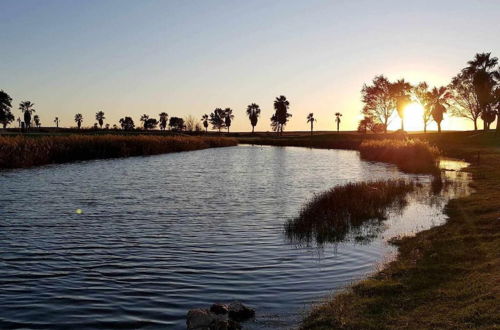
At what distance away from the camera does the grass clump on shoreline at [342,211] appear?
16734 mm

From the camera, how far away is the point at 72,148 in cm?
5312

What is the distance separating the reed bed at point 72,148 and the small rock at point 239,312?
39.3 meters

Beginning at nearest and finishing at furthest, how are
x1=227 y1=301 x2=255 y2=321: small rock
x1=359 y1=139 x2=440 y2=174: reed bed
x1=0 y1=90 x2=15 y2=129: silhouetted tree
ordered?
1. x1=227 y1=301 x2=255 y2=321: small rock
2. x1=359 y1=139 x2=440 y2=174: reed bed
3. x1=0 y1=90 x2=15 y2=129: silhouetted tree

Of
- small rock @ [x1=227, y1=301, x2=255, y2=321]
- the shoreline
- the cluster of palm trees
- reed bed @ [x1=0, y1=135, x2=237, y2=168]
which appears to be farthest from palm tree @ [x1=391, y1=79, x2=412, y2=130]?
small rock @ [x1=227, y1=301, x2=255, y2=321]

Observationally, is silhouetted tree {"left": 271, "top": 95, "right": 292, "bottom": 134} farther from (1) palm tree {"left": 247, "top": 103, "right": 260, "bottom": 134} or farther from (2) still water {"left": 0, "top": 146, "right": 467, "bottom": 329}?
(2) still water {"left": 0, "top": 146, "right": 467, "bottom": 329}

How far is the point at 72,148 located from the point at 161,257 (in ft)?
143

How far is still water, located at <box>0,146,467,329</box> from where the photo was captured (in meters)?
9.65

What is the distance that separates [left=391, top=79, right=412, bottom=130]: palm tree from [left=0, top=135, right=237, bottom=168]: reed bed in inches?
→ 1826

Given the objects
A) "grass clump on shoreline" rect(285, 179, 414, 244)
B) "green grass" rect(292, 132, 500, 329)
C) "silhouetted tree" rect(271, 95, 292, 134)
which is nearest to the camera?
"green grass" rect(292, 132, 500, 329)

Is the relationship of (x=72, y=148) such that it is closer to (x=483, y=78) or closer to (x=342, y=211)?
(x=342, y=211)

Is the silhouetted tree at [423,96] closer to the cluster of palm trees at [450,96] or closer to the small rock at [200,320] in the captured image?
the cluster of palm trees at [450,96]

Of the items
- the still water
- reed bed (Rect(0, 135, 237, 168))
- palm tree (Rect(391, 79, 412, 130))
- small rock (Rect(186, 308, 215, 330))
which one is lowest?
the still water

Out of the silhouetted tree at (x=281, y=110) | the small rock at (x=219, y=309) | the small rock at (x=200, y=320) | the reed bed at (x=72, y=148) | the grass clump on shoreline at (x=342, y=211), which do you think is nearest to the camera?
the small rock at (x=200, y=320)

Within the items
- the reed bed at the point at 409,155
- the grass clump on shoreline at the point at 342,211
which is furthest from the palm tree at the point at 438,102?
the grass clump on shoreline at the point at 342,211
